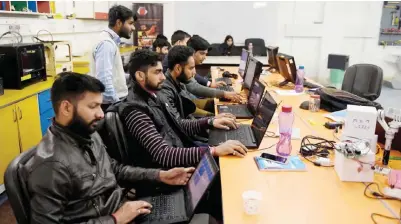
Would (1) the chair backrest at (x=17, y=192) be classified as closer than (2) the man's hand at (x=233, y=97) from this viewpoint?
Yes

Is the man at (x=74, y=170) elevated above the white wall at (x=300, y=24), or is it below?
below

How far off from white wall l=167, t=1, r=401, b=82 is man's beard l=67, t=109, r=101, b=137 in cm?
627

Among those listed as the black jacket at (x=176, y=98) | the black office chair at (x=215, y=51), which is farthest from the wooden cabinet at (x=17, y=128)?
the black office chair at (x=215, y=51)

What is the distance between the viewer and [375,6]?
23.4 feet

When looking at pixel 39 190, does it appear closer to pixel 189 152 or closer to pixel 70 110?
pixel 70 110

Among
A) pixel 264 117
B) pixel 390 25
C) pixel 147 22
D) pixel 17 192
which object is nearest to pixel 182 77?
pixel 264 117

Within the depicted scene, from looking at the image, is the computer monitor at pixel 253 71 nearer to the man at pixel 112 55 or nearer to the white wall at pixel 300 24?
the man at pixel 112 55

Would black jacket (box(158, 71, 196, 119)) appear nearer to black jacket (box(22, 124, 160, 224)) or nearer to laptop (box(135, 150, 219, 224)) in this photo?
laptop (box(135, 150, 219, 224))

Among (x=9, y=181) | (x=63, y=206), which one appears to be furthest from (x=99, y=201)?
(x=9, y=181)

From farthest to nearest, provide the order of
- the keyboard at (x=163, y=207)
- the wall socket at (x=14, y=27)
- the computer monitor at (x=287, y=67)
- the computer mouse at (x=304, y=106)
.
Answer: the computer monitor at (x=287, y=67) < the wall socket at (x=14, y=27) < the computer mouse at (x=304, y=106) < the keyboard at (x=163, y=207)

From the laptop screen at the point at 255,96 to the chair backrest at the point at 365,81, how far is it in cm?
154

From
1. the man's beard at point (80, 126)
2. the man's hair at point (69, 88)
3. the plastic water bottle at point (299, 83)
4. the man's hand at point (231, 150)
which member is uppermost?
the man's hair at point (69, 88)

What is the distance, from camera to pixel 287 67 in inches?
146

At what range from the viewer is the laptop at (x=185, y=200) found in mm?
1366
